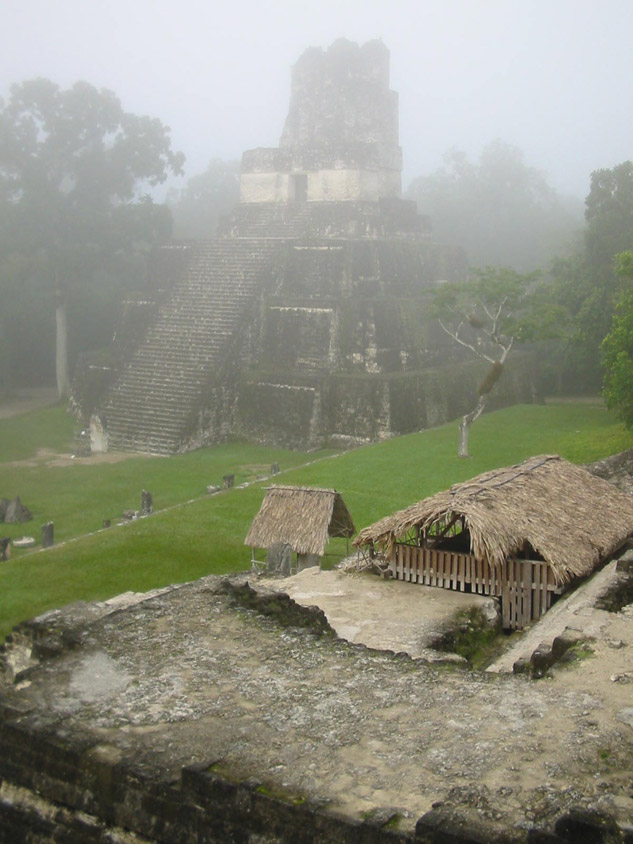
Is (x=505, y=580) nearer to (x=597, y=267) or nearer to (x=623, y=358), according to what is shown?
(x=623, y=358)

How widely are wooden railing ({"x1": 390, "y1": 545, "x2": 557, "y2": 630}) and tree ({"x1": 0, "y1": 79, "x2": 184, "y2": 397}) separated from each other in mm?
16302

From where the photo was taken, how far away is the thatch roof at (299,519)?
32.1ft

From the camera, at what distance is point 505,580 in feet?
27.5

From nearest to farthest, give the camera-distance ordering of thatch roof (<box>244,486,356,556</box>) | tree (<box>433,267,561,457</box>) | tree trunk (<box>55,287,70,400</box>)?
1. thatch roof (<box>244,486,356,556</box>)
2. tree (<box>433,267,561,457</box>)
3. tree trunk (<box>55,287,70,400</box>)

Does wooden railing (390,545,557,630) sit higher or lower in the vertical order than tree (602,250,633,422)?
lower

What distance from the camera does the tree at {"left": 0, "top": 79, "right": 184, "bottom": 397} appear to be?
74.3 feet

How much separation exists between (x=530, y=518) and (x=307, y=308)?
10798 mm

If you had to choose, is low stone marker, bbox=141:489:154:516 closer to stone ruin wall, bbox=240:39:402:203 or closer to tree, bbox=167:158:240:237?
stone ruin wall, bbox=240:39:402:203

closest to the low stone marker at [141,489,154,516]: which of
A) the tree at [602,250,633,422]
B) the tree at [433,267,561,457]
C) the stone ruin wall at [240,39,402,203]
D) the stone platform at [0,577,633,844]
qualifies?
the tree at [433,267,561,457]

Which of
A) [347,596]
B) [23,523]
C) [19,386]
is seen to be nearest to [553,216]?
[19,386]

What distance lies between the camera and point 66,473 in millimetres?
15961

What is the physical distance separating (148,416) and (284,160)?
745 centimetres

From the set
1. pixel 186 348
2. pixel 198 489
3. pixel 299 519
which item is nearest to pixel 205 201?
pixel 186 348

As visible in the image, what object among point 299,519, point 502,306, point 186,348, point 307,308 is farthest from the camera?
point 186,348
